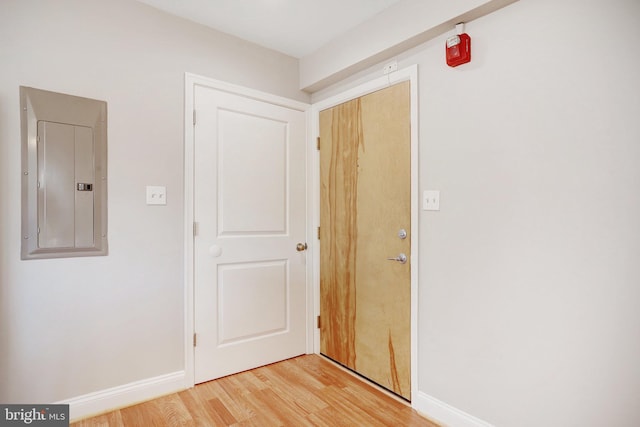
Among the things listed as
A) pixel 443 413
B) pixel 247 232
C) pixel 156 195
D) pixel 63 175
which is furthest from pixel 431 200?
pixel 63 175

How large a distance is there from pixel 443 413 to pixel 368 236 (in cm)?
110

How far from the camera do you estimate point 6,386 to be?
166 centimetres

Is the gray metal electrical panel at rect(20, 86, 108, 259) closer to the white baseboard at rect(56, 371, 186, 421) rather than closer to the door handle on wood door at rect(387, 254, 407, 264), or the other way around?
the white baseboard at rect(56, 371, 186, 421)

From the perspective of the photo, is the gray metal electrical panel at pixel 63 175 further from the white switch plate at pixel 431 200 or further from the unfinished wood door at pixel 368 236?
the white switch plate at pixel 431 200

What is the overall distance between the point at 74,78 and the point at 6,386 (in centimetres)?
162

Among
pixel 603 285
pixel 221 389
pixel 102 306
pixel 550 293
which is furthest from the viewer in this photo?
pixel 221 389

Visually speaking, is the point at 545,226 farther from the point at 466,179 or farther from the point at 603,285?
the point at 466,179

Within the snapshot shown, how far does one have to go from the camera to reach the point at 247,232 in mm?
2465

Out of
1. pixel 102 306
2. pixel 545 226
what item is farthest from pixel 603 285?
pixel 102 306

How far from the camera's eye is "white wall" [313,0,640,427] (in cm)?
130

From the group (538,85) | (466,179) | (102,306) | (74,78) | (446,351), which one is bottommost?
(446,351)

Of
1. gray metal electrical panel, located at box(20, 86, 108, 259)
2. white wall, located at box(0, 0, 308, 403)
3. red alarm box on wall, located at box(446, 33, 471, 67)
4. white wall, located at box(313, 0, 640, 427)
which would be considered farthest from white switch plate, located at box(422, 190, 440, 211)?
gray metal electrical panel, located at box(20, 86, 108, 259)

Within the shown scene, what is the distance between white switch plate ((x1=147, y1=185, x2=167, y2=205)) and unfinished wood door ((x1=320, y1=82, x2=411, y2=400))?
1.17 metres

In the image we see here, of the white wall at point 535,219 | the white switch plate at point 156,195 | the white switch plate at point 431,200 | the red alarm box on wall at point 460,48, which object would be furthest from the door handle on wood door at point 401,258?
the white switch plate at point 156,195
